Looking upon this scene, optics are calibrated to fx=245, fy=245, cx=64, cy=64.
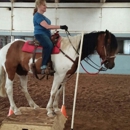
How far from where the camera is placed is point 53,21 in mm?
12914

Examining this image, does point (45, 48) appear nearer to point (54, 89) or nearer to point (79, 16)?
point (54, 89)

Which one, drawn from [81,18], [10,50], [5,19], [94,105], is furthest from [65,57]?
[5,19]

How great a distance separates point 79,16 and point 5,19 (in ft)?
13.0

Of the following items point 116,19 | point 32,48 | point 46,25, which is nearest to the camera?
point 46,25

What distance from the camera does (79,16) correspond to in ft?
41.8

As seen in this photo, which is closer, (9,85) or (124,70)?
(9,85)

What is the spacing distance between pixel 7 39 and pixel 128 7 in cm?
660

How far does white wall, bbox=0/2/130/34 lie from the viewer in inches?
492

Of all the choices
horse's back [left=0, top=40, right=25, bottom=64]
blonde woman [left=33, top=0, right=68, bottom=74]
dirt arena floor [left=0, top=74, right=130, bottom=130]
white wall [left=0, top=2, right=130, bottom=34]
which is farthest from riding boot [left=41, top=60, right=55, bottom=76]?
white wall [left=0, top=2, right=130, bottom=34]

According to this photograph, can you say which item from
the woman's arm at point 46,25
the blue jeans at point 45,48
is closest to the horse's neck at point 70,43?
the blue jeans at point 45,48

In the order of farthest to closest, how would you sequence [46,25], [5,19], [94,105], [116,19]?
1. [5,19]
2. [116,19]
3. [94,105]
4. [46,25]

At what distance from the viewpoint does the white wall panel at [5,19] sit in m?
13.1

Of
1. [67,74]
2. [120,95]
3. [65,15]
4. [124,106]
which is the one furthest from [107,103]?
[65,15]

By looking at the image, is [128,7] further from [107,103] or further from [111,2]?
[107,103]
